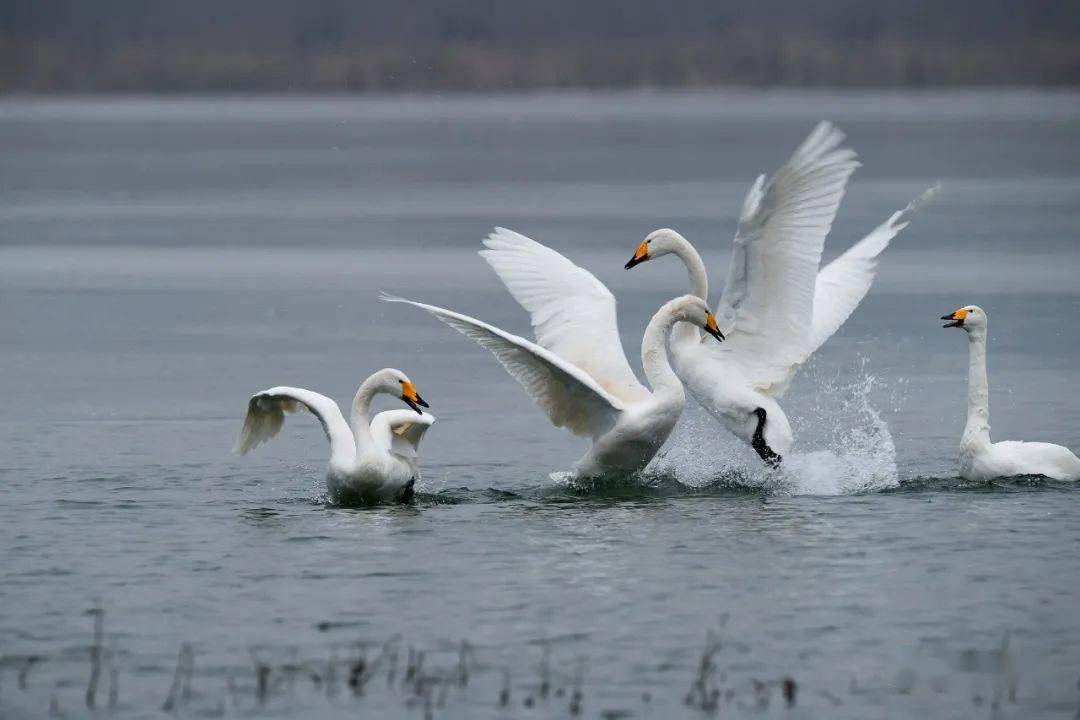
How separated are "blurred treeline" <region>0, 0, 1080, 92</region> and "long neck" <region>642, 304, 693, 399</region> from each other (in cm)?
7948

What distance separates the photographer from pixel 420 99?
121 metres

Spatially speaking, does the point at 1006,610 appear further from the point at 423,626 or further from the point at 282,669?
the point at 282,669

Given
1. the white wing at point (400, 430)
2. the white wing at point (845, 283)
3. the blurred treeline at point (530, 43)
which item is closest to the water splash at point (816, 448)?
the white wing at point (845, 283)

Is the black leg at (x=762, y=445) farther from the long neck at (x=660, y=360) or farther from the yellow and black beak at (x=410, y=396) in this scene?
the yellow and black beak at (x=410, y=396)

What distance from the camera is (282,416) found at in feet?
41.5

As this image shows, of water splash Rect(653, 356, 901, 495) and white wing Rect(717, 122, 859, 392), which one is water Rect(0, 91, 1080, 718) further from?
white wing Rect(717, 122, 859, 392)

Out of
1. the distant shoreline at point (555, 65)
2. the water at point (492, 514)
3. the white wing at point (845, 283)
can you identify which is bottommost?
the water at point (492, 514)

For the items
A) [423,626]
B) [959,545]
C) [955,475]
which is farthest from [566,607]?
[955,475]

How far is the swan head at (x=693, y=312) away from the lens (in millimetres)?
12562

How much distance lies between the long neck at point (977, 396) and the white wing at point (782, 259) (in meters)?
1.02

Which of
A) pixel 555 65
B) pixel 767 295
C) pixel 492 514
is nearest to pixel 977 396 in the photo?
pixel 767 295

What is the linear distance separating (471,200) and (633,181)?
6028mm

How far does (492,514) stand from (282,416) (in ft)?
5.43

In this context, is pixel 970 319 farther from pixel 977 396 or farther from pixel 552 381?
pixel 552 381
